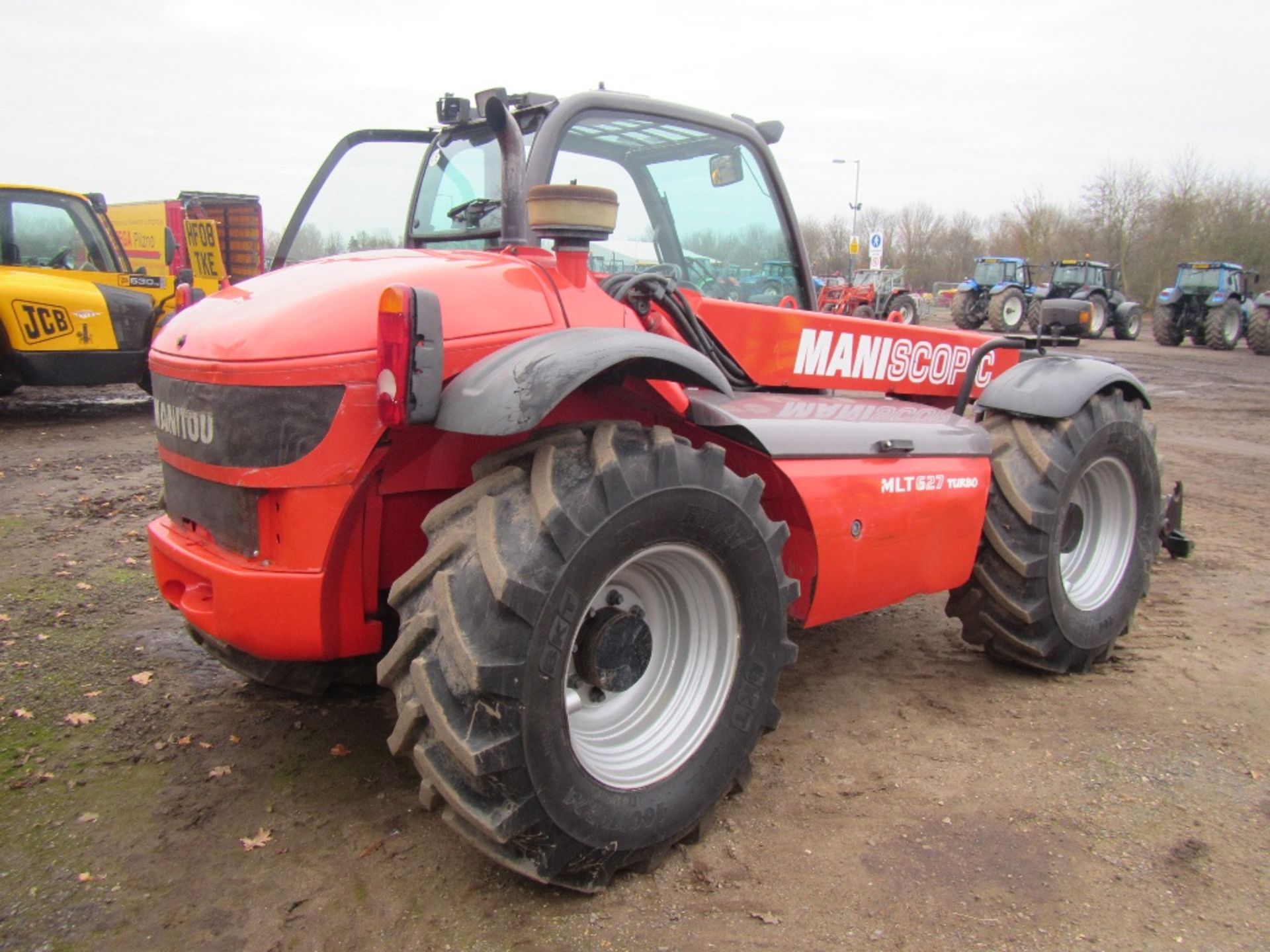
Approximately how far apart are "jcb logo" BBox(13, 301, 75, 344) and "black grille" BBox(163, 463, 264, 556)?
8331mm

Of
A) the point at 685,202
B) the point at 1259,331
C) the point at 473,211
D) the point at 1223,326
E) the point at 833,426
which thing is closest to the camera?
the point at 833,426

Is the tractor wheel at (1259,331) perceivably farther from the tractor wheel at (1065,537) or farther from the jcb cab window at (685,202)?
the jcb cab window at (685,202)

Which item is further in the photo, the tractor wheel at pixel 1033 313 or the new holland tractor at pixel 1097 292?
the new holland tractor at pixel 1097 292

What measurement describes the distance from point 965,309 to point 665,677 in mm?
26370

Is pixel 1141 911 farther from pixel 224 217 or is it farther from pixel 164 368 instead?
pixel 224 217

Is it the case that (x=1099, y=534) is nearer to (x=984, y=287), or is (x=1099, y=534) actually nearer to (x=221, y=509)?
(x=221, y=509)

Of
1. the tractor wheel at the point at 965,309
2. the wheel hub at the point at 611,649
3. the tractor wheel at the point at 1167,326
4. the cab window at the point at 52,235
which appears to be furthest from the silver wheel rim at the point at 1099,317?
the wheel hub at the point at 611,649

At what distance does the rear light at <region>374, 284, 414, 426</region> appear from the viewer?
2205 millimetres

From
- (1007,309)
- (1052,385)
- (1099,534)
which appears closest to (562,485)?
(1052,385)

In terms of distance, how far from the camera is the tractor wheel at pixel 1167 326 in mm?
25250

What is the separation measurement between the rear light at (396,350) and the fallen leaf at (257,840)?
1.26 m

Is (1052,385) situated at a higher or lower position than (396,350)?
lower

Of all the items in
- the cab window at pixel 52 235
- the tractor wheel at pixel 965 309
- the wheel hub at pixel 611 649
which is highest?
the cab window at pixel 52 235

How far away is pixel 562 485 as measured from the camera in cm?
232
